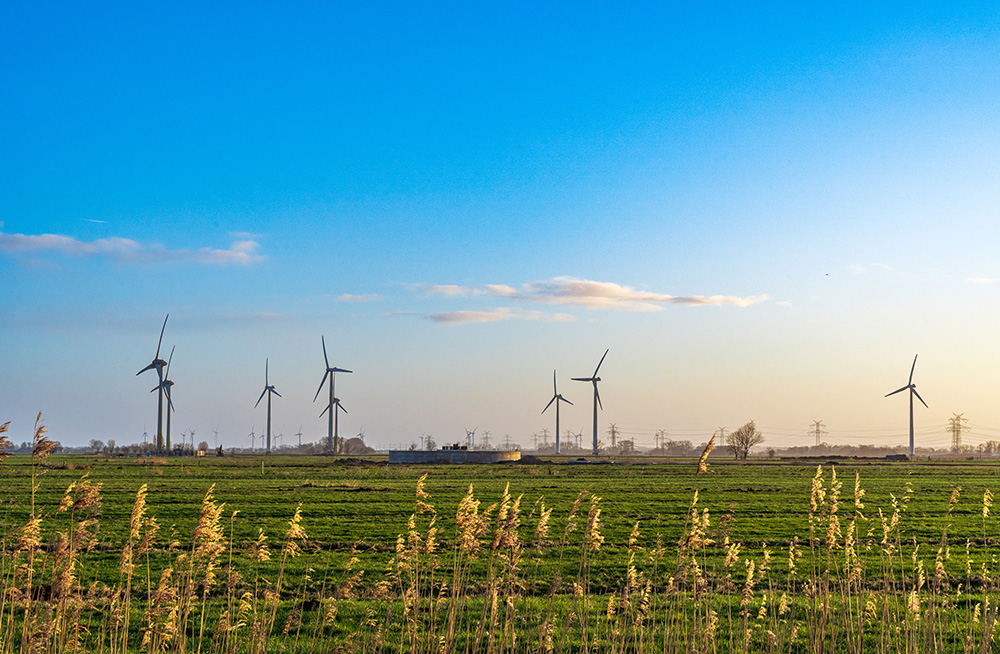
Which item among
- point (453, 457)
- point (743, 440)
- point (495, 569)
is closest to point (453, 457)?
point (453, 457)

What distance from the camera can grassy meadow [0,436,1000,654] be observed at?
858cm

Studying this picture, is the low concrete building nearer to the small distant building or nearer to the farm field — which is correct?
the small distant building

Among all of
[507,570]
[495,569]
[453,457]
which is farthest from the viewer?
[453,457]

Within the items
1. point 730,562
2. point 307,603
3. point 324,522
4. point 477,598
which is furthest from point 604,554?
point 730,562

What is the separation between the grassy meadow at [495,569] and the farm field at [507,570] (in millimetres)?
95

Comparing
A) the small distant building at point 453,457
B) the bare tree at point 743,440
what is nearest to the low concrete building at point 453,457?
the small distant building at point 453,457

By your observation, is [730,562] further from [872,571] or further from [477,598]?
[872,571]

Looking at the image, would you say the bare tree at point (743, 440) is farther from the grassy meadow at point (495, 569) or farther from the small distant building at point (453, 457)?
the grassy meadow at point (495, 569)

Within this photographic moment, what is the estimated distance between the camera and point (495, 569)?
1245 centimetres

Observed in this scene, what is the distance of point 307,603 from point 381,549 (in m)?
9.57

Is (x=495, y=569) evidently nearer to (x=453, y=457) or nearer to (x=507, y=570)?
(x=507, y=570)

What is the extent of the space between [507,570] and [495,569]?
254cm

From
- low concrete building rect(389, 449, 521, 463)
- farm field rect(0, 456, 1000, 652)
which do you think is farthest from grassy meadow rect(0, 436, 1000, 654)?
low concrete building rect(389, 449, 521, 463)

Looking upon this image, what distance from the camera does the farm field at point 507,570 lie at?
8.78 m
